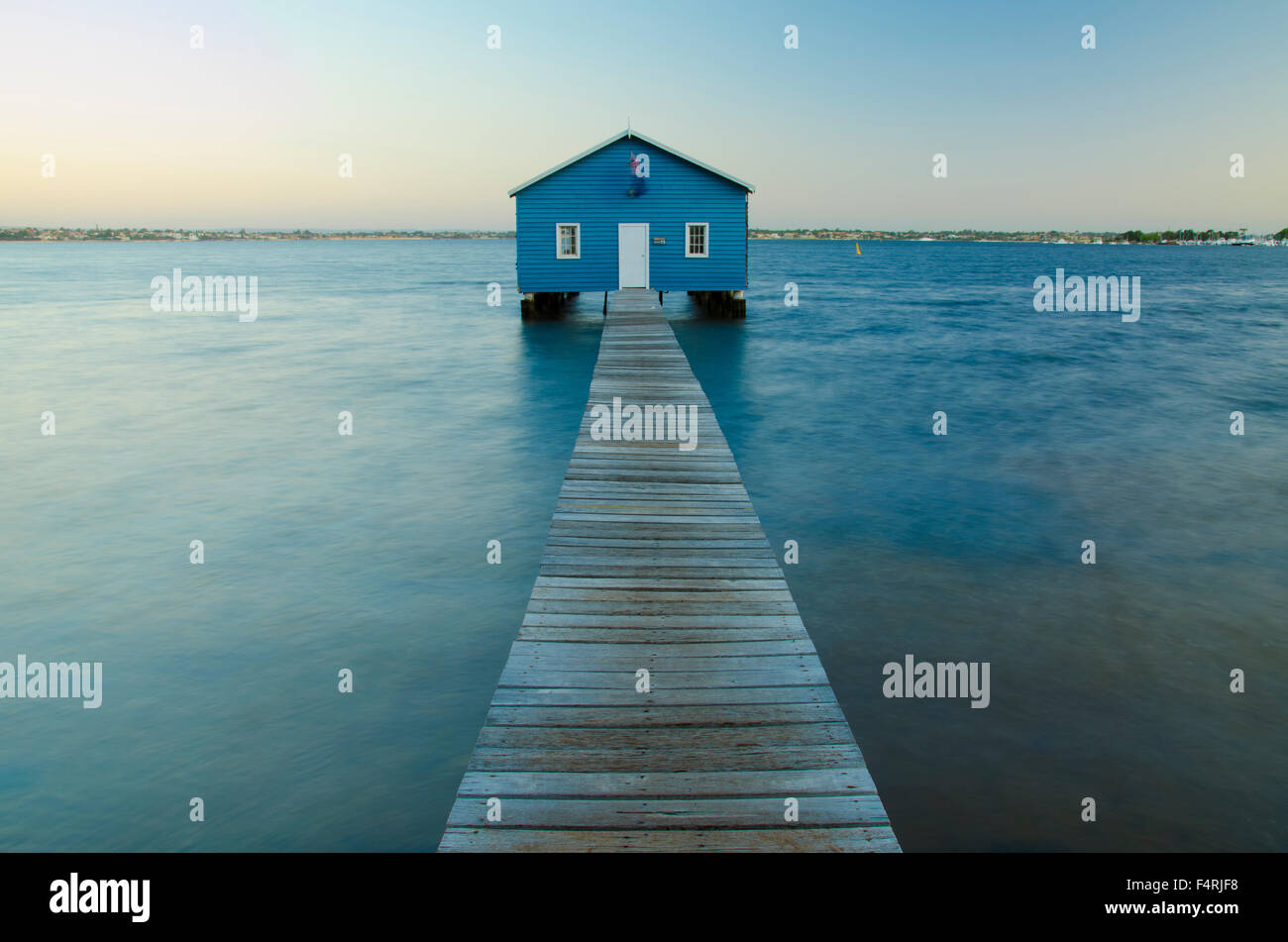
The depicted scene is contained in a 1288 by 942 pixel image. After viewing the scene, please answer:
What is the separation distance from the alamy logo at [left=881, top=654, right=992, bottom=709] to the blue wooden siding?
2108cm

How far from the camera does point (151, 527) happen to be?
11.6m

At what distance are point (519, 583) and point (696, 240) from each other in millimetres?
20547

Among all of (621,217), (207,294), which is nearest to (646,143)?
(621,217)

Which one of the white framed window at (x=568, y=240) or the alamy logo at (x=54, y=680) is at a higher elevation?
the white framed window at (x=568, y=240)

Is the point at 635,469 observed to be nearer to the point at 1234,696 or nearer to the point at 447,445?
the point at 1234,696

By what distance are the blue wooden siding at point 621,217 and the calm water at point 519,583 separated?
13.9 ft

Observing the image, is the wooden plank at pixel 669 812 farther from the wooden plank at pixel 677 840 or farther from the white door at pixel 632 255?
the white door at pixel 632 255

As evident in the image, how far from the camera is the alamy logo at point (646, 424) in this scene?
1004 centimetres

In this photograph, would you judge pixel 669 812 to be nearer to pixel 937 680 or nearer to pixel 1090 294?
pixel 937 680

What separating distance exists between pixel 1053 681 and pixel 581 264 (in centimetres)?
2263

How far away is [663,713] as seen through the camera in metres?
4.64
